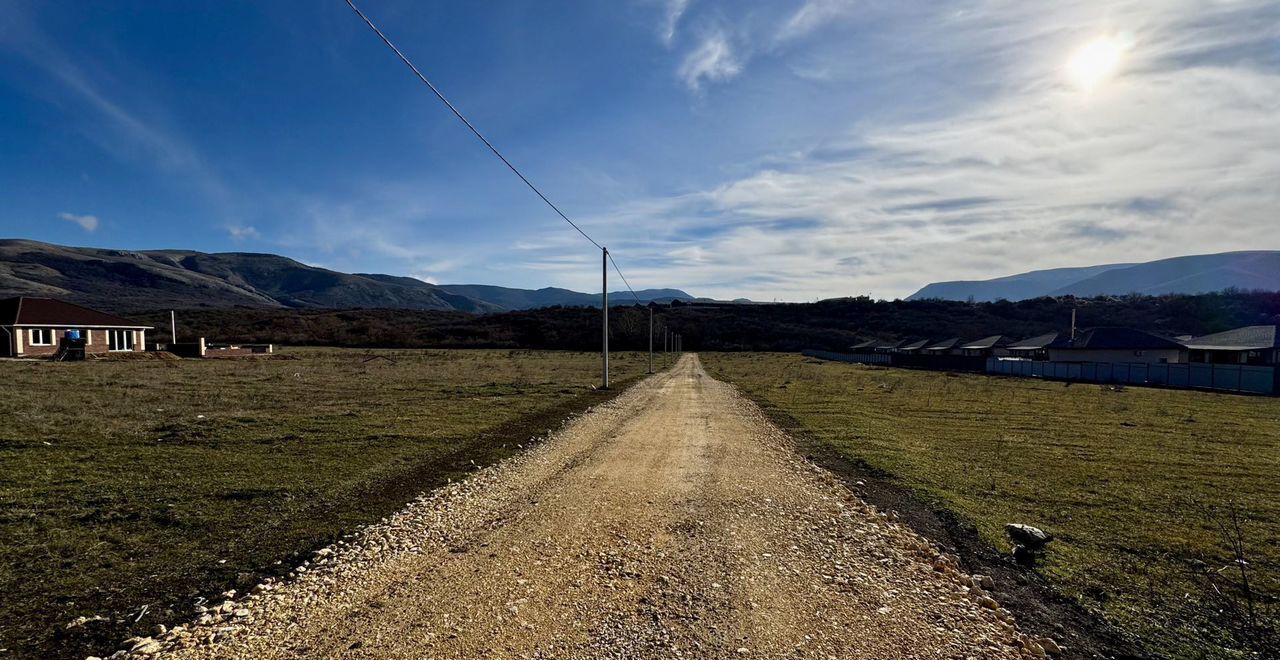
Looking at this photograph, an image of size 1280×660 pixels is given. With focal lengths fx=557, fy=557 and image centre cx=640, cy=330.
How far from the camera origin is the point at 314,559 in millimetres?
6410

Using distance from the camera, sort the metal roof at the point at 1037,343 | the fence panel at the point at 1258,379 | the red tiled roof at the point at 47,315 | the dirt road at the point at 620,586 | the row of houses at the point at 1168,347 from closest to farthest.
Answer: the dirt road at the point at 620,586 → the fence panel at the point at 1258,379 → the row of houses at the point at 1168,347 → the red tiled roof at the point at 47,315 → the metal roof at the point at 1037,343

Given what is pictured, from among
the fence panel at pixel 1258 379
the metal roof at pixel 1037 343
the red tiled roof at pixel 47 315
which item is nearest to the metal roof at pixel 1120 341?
the metal roof at pixel 1037 343

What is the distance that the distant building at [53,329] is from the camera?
49594 mm

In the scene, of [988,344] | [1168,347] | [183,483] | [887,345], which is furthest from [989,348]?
[183,483]

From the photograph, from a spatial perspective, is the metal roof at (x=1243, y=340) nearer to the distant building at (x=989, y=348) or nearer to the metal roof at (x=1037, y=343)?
the metal roof at (x=1037, y=343)

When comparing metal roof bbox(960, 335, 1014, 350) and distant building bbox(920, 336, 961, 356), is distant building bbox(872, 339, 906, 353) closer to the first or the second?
distant building bbox(920, 336, 961, 356)

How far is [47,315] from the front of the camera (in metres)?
53.6

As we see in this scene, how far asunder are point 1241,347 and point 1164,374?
14.9 metres

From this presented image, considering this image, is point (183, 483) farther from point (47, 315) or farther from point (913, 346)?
point (913, 346)

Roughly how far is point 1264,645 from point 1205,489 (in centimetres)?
727

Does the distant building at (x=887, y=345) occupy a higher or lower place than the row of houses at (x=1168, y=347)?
lower

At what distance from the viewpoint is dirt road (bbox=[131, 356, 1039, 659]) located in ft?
15.5

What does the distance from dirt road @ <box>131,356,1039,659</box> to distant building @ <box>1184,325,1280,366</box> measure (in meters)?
57.9

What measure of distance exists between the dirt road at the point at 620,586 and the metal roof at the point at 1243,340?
58655 mm
